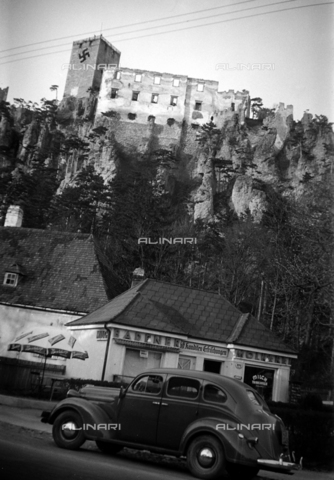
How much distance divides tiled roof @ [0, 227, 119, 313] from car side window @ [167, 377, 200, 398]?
50.0ft

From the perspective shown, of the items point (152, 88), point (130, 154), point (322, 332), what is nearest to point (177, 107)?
point (152, 88)

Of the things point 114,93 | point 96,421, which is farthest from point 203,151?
point 96,421

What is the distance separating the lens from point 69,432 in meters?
10.5

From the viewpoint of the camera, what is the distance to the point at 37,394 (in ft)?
66.4

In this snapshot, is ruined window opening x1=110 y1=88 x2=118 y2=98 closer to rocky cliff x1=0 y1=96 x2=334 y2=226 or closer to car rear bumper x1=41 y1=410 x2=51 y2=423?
rocky cliff x1=0 y1=96 x2=334 y2=226

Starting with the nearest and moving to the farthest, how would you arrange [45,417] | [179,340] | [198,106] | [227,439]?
[227,439]
[45,417]
[179,340]
[198,106]

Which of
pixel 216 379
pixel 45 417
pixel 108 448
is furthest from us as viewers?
pixel 108 448

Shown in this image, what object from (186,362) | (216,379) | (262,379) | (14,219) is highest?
(14,219)

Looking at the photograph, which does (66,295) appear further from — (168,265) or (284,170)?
(284,170)

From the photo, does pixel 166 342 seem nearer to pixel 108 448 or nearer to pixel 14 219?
pixel 108 448

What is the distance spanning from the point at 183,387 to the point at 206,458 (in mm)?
1320

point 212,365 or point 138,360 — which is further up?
point 212,365

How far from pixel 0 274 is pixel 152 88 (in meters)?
75.7

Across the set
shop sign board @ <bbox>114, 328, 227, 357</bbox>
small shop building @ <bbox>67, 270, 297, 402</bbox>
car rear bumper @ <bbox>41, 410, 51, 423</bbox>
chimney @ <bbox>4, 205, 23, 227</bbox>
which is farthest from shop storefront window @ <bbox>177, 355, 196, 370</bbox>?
chimney @ <bbox>4, 205, 23, 227</bbox>
